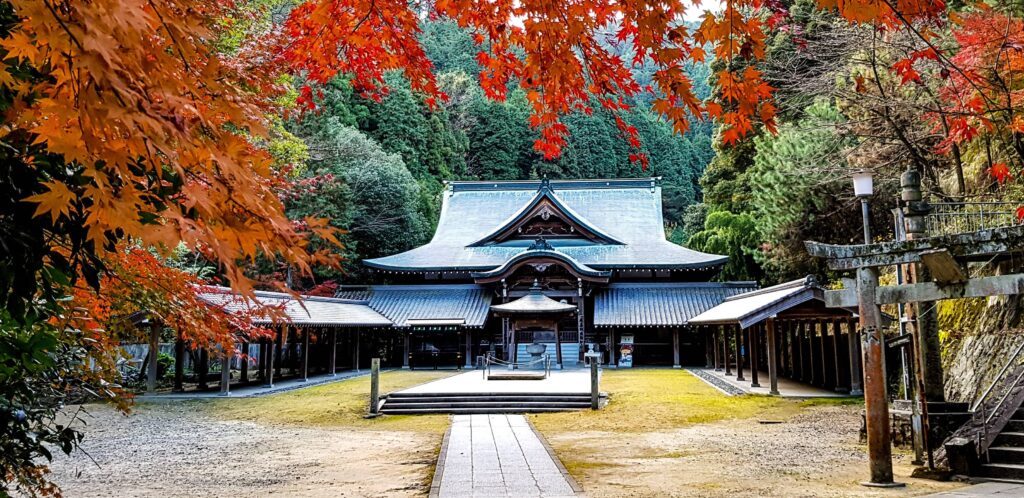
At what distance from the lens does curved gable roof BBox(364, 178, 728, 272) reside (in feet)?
86.0

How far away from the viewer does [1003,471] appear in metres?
6.06

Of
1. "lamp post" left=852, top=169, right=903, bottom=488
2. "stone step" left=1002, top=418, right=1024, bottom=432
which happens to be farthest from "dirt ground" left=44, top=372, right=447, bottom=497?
"stone step" left=1002, top=418, right=1024, bottom=432

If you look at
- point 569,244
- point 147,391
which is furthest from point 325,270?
point 147,391

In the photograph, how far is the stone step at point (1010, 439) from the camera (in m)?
6.28

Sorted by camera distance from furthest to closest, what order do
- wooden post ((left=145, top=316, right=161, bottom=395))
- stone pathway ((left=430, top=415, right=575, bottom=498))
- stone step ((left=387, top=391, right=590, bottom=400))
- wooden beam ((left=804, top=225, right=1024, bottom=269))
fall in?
wooden post ((left=145, top=316, right=161, bottom=395))
stone step ((left=387, top=391, right=590, bottom=400))
stone pathway ((left=430, top=415, right=575, bottom=498))
wooden beam ((left=804, top=225, right=1024, bottom=269))

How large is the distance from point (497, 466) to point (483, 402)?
20.0 ft

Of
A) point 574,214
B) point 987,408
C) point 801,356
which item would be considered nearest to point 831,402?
point 801,356

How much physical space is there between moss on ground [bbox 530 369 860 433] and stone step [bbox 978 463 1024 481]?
4.33 meters

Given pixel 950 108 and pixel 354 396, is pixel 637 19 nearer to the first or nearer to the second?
pixel 950 108

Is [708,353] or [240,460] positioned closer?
[240,460]

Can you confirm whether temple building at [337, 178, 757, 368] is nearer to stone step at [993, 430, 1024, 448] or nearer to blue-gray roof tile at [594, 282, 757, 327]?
blue-gray roof tile at [594, 282, 757, 327]

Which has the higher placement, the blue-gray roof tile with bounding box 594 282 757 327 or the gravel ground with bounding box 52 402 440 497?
the blue-gray roof tile with bounding box 594 282 757 327

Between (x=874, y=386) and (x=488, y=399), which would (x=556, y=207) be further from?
(x=874, y=386)

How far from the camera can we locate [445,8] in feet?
14.9
